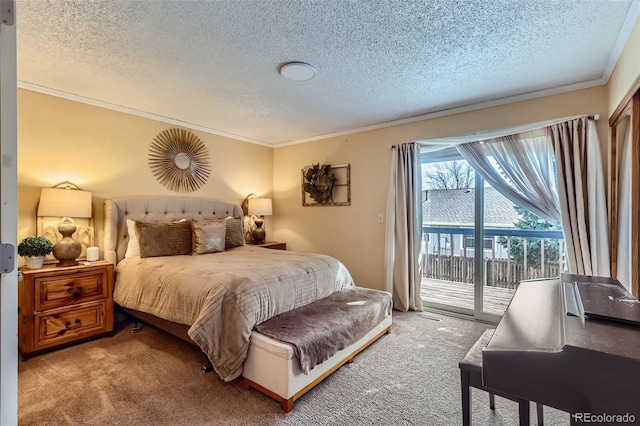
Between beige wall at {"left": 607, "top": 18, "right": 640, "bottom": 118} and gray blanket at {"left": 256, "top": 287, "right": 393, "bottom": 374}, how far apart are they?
2365mm

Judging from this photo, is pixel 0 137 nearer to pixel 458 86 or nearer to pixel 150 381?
pixel 150 381

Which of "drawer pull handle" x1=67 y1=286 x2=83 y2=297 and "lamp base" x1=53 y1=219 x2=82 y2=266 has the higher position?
"lamp base" x1=53 y1=219 x2=82 y2=266

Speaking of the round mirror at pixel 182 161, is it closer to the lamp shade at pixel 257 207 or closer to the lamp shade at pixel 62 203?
the lamp shade at pixel 257 207

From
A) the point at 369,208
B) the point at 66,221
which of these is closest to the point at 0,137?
the point at 66,221

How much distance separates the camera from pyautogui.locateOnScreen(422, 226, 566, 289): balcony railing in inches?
119

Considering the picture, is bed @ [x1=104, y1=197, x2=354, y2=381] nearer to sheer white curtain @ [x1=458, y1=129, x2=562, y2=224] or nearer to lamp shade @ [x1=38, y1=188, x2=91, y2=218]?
lamp shade @ [x1=38, y1=188, x2=91, y2=218]

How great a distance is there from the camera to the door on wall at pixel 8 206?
2.97 feet

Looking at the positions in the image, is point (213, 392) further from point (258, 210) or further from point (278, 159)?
point (278, 159)

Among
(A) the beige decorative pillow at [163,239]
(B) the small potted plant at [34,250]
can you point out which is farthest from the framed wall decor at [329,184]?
(B) the small potted plant at [34,250]

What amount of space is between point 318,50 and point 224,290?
6.13ft

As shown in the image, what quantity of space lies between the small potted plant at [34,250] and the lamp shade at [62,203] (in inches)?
10.2

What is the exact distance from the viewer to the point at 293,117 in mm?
3734

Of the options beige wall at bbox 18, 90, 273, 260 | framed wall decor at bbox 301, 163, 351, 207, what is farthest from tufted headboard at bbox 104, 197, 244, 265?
framed wall decor at bbox 301, 163, 351, 207

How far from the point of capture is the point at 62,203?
→ 2.72m
